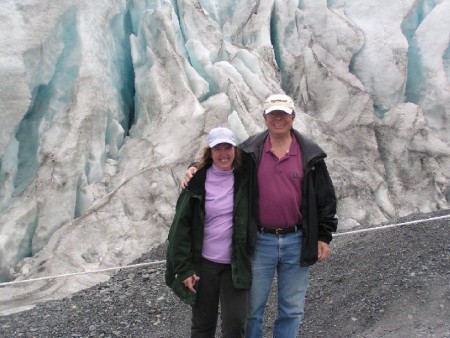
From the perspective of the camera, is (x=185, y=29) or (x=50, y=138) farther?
(x=185, y=29)

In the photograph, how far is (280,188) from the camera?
3.25 metres

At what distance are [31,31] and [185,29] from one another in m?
5.09

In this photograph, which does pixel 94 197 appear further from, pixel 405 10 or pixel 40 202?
pixel 405 10

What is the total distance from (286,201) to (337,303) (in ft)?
9.04

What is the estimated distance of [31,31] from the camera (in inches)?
339

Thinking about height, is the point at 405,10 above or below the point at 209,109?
above

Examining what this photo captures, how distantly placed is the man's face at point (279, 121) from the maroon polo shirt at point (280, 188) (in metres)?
0.13

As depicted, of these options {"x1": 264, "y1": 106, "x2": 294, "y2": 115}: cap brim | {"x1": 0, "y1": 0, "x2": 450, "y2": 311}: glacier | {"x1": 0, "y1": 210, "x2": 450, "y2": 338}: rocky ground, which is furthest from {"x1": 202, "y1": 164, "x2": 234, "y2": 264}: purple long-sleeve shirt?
{"x1": 0, "y1": 0, "x2": 450, "y2": 311}: glacier

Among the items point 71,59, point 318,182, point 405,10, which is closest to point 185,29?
point 71,59

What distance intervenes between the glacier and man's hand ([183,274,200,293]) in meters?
3.86

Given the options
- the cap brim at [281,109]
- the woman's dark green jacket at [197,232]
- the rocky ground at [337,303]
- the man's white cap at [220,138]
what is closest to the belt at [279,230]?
the woman's dark green jacket at [197,232]

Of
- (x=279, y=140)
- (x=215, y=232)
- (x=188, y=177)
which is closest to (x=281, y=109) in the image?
(x=279, y=140)

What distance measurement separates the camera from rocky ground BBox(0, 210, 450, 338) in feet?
16.6

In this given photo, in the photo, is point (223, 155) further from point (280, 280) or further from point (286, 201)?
point (280, 280)
